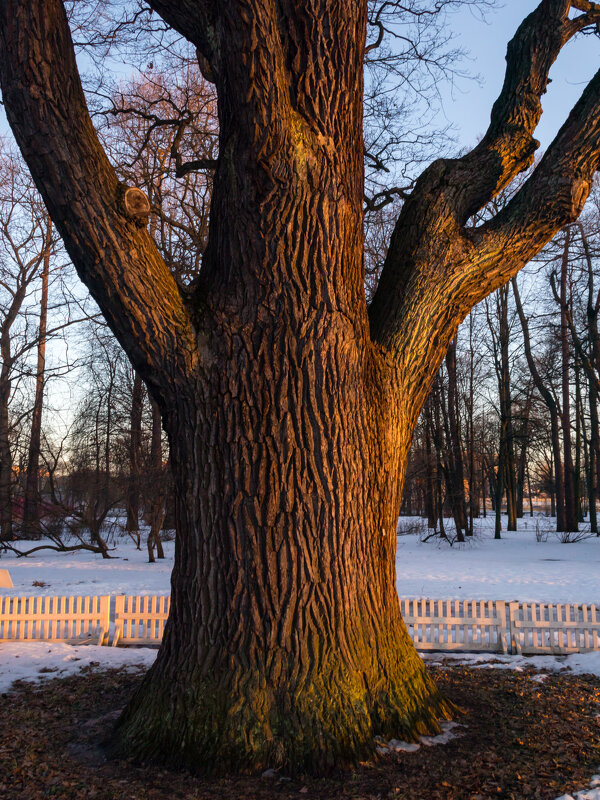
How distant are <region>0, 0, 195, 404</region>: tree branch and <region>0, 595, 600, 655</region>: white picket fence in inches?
198

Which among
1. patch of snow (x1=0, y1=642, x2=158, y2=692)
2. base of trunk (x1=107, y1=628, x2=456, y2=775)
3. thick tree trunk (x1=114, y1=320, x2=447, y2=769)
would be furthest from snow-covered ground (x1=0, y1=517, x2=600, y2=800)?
thick tree trunk (x1=114, y1=320, x2=447, y2=769)

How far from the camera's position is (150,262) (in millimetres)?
3924

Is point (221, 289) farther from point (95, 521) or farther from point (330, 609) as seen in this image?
point (95, 521)

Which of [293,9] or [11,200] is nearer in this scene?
[293,9]

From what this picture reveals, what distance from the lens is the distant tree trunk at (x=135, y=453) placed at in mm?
18500

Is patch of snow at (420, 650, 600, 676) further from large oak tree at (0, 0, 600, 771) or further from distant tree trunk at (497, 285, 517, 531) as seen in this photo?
distant tree trunk at (497, 285, 517, 531)

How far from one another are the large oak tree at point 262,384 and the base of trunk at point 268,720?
12mm

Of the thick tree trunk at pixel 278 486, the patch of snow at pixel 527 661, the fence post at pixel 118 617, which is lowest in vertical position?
the patch of snow at pixel 527 661

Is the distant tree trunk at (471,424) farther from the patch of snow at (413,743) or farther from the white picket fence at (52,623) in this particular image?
the patch of snow at (413,743)

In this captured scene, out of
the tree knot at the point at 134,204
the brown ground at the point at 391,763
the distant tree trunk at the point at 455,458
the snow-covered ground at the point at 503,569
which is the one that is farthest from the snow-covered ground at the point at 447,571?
the tree knot at the point at 134,204

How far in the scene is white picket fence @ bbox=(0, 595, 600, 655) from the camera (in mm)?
7484

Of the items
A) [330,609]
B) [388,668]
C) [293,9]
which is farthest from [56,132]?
[388,668]

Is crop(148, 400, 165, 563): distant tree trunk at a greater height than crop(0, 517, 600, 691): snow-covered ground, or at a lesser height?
greater

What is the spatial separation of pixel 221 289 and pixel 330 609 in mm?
2168
